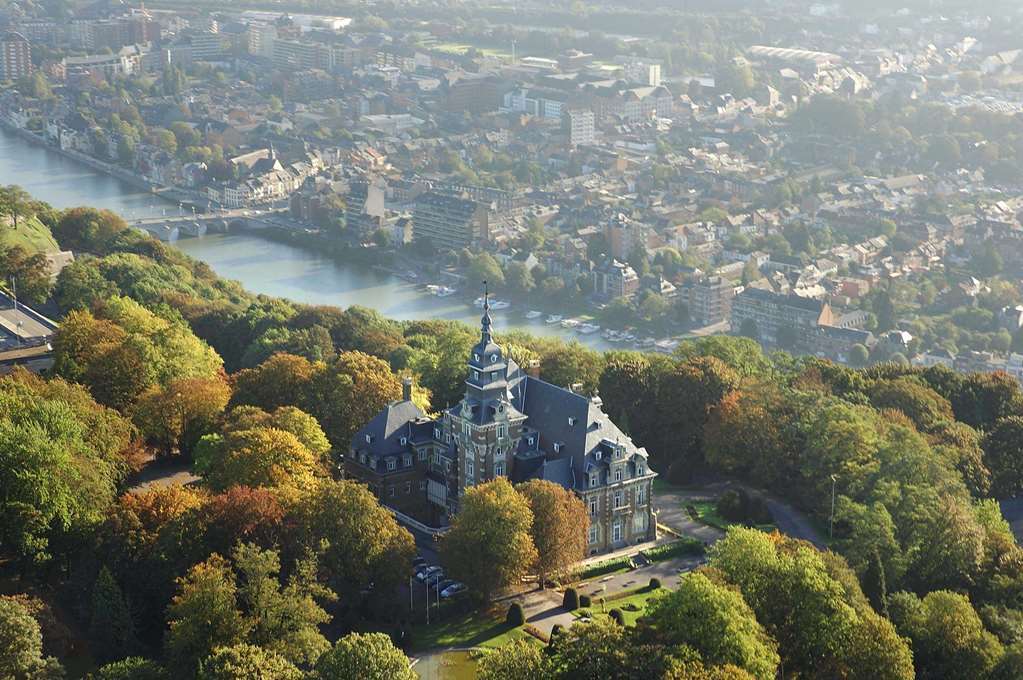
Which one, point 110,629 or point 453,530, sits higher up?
point 453,530

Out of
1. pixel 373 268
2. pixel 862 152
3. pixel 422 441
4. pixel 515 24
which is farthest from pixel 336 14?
pixel 422 441

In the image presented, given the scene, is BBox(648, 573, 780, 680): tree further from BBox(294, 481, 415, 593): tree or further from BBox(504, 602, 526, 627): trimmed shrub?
BBox(294, 481, 415, 593): tree

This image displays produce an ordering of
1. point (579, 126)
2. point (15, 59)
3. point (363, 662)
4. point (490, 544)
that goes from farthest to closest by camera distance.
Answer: point (15, 59)
point (579, 126)
point (490, 544)
point (363, 662)

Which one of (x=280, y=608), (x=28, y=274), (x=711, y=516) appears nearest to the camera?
(x=280, y=608)

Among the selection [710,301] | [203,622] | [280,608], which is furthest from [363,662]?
[710,301]

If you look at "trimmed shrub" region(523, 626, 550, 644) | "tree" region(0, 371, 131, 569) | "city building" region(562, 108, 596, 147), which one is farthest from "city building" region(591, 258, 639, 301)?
"trimmed shrub" region(523, 626, 550, 644)

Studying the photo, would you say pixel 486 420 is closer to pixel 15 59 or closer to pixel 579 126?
pixel 579 126

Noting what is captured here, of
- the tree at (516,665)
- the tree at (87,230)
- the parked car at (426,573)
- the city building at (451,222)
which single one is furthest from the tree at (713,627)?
the city building at (451,222)

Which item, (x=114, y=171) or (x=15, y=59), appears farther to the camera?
(x=15, y=59)
